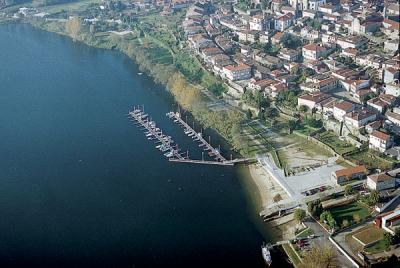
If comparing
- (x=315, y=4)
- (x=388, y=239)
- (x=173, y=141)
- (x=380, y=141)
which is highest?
(x=315, y=4)

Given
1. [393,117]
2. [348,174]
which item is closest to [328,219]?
[348,174]

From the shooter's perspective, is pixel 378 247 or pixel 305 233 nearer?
pixel 378 247

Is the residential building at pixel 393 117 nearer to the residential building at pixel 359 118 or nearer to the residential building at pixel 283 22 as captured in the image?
the residential building at pixel 359 118

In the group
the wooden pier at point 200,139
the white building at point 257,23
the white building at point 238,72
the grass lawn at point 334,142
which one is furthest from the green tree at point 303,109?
the white building at point 257,23

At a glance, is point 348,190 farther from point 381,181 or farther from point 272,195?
point 272,195

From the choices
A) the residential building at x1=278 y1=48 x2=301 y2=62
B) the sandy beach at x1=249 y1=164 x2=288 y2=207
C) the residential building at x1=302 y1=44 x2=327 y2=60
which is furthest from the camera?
the residential building at x1=278 y1=48 x2=301 y2=62

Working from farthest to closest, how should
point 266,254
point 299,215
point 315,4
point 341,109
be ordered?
point 315,4
point 341,109
point 299,215
point 266,254

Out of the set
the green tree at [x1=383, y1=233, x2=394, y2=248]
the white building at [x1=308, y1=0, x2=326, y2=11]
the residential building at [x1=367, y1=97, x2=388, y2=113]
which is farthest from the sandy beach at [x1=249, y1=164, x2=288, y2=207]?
the white building at [x1=308, y1=0, x2=326, y2=11]

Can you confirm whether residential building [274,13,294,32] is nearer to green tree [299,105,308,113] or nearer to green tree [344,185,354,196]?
green tree [299,105,308,113]
